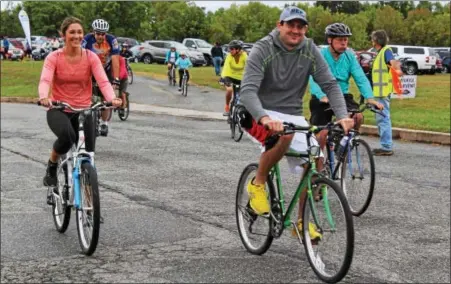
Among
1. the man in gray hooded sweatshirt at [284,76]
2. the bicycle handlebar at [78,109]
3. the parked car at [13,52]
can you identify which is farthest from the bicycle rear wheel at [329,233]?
the parked car at [13,52]

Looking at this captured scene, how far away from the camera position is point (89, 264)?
28.0 feet

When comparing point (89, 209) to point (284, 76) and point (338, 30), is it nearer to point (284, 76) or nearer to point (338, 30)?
point (284, 76)

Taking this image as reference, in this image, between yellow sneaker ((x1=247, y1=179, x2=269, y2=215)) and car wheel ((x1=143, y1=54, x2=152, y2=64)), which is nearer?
yellow sneaker ((x1=247, y1=179, x2=269, y2=215))

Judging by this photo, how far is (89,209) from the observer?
251 inches

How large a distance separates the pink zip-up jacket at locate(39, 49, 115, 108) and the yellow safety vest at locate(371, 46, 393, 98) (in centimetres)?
170

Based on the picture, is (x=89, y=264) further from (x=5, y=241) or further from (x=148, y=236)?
(x=5, y=241)

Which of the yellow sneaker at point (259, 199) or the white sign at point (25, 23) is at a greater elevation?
the white sign at point (25, 23)

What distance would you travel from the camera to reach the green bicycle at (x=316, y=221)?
132 inches

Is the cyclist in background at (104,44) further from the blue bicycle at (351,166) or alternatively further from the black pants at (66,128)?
the blue bicycle at (351,166)

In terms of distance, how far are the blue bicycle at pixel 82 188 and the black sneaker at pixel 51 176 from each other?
0.06 metres

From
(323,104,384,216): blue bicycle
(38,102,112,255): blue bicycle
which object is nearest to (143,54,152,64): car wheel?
(38,102,112,255): blue bicycle

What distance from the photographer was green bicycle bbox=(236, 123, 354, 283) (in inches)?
132

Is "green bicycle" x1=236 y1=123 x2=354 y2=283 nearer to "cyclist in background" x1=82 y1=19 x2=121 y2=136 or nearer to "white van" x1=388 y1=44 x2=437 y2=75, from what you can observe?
"cyclist in background" x1=82 y1=19 x2=121 y2=136

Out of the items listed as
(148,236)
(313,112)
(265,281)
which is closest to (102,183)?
(148,236)
